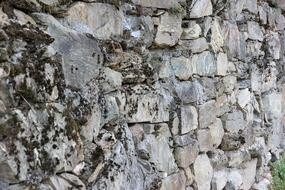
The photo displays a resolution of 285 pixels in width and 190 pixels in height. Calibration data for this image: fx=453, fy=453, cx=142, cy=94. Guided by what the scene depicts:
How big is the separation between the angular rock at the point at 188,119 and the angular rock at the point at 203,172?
0.27 metres

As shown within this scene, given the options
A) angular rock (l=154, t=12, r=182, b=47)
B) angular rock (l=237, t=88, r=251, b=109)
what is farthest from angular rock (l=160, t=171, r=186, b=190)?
angular rock (l=237, t=88, r=251, b=109)

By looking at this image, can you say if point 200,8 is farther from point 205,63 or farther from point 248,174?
point 248,174

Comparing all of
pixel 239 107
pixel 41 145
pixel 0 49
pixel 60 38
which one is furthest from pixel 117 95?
pixel 239 107

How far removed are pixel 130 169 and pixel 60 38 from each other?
32.6 inches

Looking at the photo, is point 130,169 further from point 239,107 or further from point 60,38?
point 239,107

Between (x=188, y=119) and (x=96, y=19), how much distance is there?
1.16 m

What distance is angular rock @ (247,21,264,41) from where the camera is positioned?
438 cm

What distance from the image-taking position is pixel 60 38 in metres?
2.10

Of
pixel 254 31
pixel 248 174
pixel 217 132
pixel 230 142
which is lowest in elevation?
pixel 248 174

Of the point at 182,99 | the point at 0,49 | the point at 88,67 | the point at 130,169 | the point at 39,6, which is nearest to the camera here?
the point at 0,49

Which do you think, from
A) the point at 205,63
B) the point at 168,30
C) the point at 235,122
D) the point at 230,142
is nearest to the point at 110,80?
the point at 168,30

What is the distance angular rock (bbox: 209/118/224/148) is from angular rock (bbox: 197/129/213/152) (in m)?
0.07

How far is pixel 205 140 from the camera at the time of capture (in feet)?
11.3

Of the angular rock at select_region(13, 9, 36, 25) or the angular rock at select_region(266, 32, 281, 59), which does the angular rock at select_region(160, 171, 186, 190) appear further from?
the angular rock at select_region(266, 32, 281, 59)
